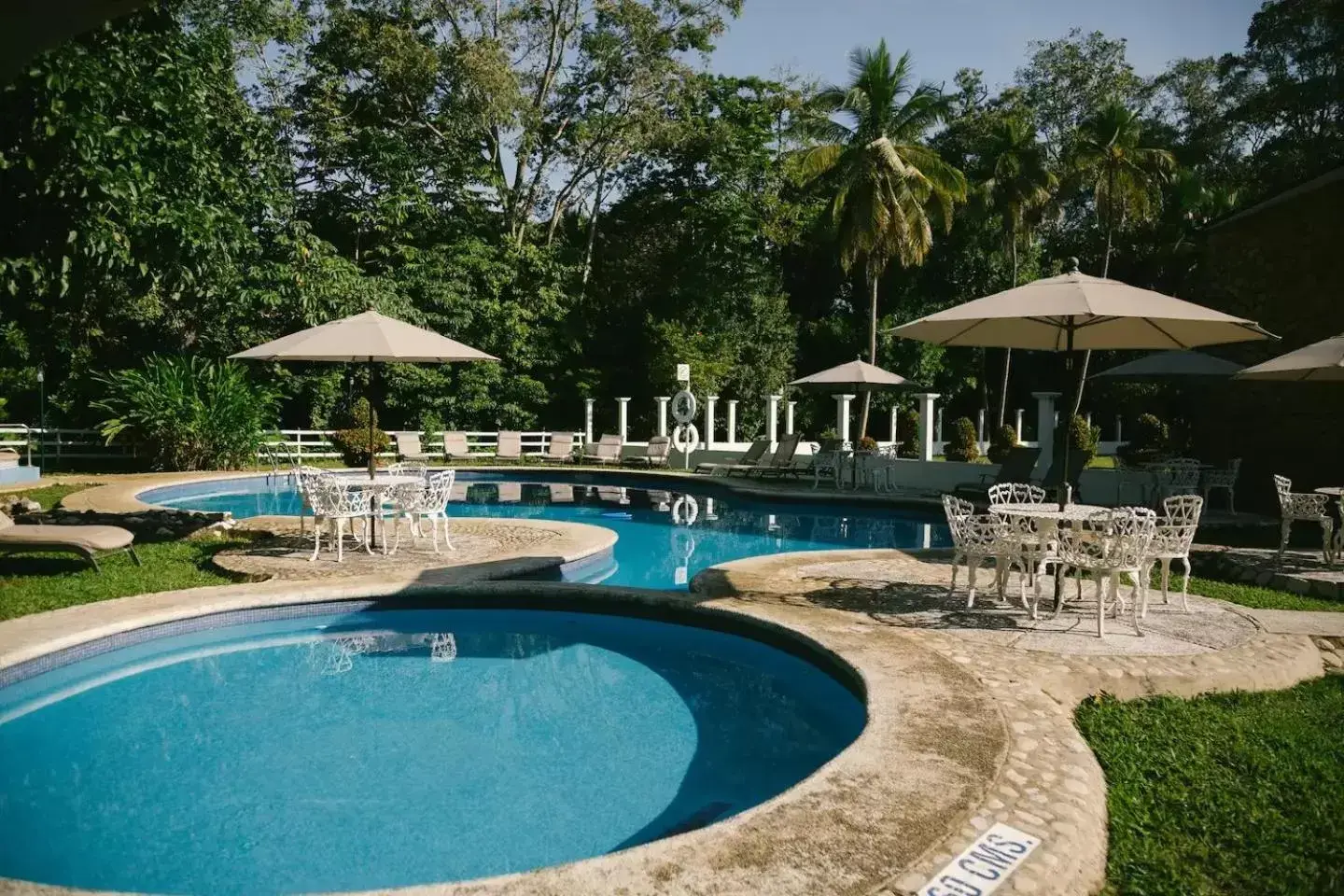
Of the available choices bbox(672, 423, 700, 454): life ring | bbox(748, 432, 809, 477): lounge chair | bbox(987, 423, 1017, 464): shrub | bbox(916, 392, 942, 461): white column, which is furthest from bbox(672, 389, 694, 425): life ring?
bbox(987, 423, 1017, 464): shrub

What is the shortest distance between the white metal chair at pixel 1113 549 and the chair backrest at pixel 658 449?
532 inches

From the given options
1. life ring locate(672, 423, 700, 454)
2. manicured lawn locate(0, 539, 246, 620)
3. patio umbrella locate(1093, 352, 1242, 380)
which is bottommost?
manicured lawn locate(0, 539, 246, 620)

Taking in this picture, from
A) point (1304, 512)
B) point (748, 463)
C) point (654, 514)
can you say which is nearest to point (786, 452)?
point (748, 463)

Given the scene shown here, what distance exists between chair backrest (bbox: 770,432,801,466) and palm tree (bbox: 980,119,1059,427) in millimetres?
8455

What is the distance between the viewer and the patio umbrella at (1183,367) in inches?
479

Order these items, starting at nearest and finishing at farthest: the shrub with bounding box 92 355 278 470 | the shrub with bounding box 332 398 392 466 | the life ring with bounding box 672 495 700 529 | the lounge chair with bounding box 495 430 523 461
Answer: the life ring with bounding box 672 495 700 529 < the shrub with bounding box 92 355 278 470 < the shrub with bounding box 332 398 392 466 < the lounge chair with bounding box 495 430 523 461

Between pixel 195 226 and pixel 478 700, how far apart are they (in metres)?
7.01

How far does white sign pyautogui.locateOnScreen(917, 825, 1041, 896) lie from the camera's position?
2.85 m

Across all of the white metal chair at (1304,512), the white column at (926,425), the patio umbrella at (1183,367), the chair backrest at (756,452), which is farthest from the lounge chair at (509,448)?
the white metal chair at (1304,512)

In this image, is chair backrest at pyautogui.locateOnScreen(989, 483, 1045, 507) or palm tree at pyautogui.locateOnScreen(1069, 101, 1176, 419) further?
palm tree at pyautogui.locateOnScreen(1069, 101, 1176, 419)

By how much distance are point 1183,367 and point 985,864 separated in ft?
37.3

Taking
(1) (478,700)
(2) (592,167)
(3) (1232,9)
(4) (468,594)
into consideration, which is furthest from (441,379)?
(3) (1232,9)

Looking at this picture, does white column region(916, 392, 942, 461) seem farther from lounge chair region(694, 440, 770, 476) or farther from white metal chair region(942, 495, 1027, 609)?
white metal chair region(942, 495, 1027, 609)

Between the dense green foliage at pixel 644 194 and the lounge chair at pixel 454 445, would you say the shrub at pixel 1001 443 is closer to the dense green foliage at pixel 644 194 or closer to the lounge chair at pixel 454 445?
the dense green foliage at pixel 644 194
